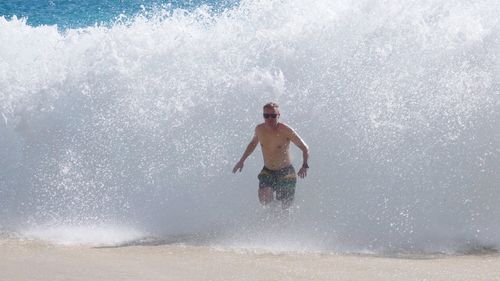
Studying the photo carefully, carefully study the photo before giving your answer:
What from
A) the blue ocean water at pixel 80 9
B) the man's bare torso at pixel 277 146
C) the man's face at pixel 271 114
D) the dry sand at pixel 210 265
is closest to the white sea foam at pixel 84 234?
the dry sand at pixel 210 265

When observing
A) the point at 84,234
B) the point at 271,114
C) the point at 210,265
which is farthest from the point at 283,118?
the point at 210,265

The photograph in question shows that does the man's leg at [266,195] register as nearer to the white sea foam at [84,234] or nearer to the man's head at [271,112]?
the man's head at [271,112]

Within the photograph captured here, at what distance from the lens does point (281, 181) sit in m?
6.97

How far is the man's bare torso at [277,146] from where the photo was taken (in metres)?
7.00

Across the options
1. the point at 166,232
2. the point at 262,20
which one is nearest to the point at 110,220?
the point at 166,232

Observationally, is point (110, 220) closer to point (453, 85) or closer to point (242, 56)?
point (242, 56)

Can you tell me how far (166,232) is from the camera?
23.6 feet

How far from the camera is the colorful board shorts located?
695cm

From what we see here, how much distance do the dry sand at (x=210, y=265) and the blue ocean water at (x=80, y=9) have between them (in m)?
8.59

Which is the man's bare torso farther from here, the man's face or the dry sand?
the dry sand

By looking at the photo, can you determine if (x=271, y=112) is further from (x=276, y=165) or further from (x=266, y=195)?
(x=266, y=195)

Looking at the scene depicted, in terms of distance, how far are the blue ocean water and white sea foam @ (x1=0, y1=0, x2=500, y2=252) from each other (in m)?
5.17

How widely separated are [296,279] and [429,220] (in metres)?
2.21

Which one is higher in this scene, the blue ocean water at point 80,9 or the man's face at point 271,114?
the blue ocean water at point 80,9
